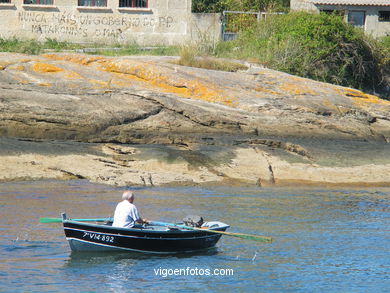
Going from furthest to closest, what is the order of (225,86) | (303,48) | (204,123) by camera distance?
1. (303,48)
2. (225,86)
3. (204,123)

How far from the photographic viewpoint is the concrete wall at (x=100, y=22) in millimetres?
34625

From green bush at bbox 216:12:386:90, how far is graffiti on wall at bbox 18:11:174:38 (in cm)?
549

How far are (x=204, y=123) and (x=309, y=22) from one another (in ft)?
33.8

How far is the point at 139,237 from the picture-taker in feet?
46.2

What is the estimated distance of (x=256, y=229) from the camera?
16.4 meters

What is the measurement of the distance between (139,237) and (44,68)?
39.9 feet

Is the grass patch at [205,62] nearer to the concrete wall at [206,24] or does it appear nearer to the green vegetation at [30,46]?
the green vegetation at [30,46]

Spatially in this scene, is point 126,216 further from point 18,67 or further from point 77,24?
point 77,24

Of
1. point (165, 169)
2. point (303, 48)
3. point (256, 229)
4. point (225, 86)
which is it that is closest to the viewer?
point (256, 229)

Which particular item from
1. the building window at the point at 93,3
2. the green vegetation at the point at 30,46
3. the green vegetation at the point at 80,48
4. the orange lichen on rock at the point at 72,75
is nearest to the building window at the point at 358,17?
the green vegetation at the point at 80,48

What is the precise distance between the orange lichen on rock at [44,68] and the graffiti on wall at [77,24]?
1013 cm

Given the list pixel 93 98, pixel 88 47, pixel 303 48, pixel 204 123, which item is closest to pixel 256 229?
pixel 204 123

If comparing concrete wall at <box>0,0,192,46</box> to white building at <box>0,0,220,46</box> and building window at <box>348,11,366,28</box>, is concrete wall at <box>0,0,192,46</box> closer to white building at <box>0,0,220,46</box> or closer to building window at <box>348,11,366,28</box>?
white building at <box>0,0,220,46</box>

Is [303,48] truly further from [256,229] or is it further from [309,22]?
[256,229]
